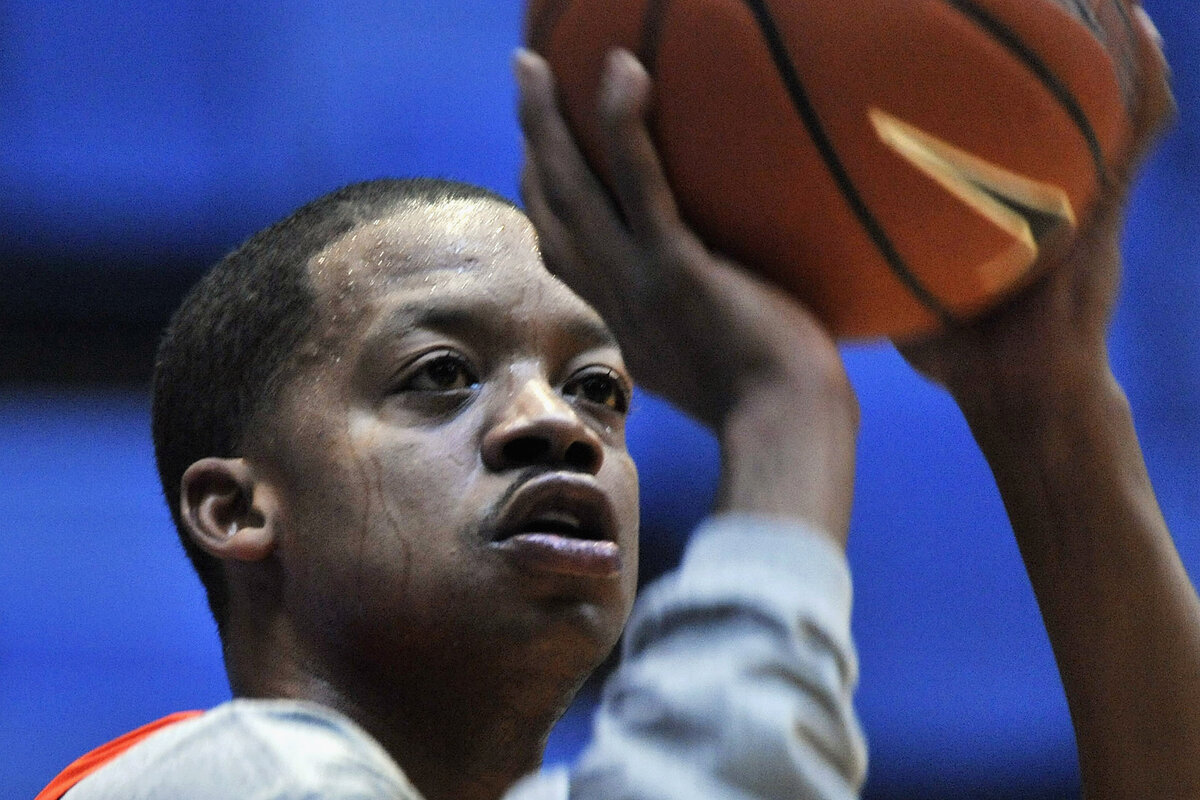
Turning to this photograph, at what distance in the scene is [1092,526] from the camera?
1.43m

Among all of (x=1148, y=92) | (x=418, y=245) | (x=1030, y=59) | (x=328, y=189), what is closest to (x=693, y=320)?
(x=1030, y=59)

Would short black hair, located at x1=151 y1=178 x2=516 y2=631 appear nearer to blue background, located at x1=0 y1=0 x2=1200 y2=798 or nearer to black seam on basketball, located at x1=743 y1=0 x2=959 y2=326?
black seam on basketball, located at x1=743 y1=0 x2=959 y2=326

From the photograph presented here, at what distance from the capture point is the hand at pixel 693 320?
3.21ft

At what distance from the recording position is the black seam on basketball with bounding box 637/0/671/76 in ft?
3.59

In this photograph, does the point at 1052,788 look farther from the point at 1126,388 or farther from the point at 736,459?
the point at 736,459

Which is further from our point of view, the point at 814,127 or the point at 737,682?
the point at 814,127

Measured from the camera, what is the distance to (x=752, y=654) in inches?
35.7

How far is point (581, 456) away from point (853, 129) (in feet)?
1.68

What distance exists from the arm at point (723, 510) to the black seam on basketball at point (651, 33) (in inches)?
0.6

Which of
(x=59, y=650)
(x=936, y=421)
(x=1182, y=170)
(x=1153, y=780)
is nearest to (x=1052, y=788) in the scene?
(x=936, y=421)

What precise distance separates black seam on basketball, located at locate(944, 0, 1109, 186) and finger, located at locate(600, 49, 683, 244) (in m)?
0.24

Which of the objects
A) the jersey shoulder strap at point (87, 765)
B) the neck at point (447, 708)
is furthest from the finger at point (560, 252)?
the jersey shoulder strap at point (87, 765)

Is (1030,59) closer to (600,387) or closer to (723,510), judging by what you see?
(723,510)

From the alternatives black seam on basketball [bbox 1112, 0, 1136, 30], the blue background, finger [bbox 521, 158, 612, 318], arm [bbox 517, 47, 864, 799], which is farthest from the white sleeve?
the blue background
